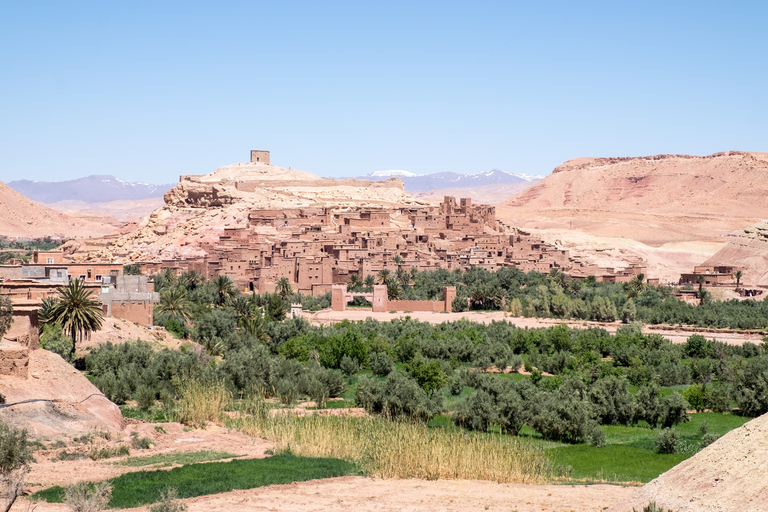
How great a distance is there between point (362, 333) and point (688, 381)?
11791 mm

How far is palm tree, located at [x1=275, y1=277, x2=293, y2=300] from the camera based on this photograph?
4854 centimetres

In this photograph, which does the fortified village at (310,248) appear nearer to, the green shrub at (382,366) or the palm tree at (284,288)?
the palm tree at (284,288)

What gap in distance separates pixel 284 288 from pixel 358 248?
9.06 m

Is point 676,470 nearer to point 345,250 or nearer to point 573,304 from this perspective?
point 573,304

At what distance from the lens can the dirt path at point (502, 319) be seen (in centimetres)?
4198

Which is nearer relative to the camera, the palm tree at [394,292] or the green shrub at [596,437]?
the green shrub at [596,437]

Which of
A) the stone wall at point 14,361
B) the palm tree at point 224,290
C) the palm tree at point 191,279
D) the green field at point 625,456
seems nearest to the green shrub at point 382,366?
the green field at point 625,456

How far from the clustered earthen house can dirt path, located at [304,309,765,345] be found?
275 inches

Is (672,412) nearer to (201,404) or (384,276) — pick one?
(201,404)

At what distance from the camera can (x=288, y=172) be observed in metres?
102

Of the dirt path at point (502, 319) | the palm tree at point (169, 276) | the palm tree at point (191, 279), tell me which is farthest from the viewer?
the palm tree at point (191, 279)

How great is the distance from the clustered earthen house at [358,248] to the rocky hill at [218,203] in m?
3.68

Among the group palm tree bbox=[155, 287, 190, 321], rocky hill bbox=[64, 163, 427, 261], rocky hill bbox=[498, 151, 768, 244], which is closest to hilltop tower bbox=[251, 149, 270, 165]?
rocky hill bbox=[64, 163, 427, 261]

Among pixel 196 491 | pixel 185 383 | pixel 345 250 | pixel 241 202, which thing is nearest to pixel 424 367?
pixel 185 383
